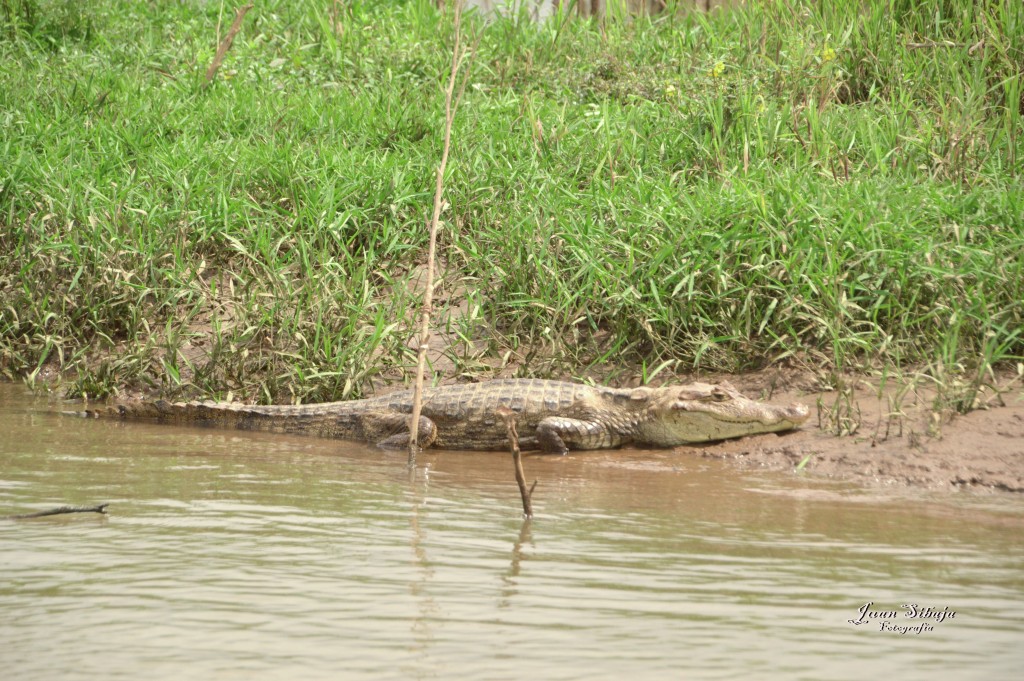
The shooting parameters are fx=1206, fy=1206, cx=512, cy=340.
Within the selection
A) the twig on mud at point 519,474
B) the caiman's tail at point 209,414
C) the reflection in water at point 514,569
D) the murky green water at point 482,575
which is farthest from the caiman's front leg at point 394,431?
the reflection in water at point 514,569

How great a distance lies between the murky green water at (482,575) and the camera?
265 cm

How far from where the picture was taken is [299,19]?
412 inches

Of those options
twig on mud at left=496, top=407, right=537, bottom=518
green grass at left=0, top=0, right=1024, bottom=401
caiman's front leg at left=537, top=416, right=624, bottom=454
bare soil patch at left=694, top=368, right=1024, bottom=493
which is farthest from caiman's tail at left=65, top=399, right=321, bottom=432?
twig on mud at left=496, top=407, right=537, bottom=518

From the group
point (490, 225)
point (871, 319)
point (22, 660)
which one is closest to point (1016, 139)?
point (871, 319)

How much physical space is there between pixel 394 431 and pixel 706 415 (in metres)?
1.47

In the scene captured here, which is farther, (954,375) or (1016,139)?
(1016,139)

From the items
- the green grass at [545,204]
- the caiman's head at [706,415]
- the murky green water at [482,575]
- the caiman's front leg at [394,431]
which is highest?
the green grass at [545,204]

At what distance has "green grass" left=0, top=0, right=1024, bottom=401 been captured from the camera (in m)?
6.05

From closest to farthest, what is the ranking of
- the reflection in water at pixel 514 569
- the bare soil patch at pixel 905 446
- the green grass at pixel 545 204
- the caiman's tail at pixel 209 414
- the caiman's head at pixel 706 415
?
the reflection in water at pixel 514 569, the bare soil patch at pixel 905 446, the caiman's head at pixel 706 415, the caiman's tail at pixel 209 414, the green grass at pixel 545 204

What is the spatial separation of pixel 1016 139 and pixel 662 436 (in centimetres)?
330

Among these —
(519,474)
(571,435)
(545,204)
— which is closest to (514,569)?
(519,474)

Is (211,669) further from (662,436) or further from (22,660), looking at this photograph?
(662,436)

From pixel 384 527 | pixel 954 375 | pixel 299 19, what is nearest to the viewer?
pixel 384 527

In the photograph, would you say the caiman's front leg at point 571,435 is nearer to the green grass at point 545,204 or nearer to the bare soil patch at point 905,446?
the bare soil patch at point 905,446
